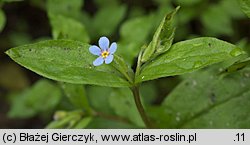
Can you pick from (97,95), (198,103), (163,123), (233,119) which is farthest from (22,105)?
(233,119)

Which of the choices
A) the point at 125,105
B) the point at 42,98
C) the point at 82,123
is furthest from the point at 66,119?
the point at 42,98

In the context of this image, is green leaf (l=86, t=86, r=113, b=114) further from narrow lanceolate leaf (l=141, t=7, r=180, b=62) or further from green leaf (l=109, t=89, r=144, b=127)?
narrow lanceolate leaf (l=141, t=7, r=180, b=62)

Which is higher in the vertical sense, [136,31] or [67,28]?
[136,31]

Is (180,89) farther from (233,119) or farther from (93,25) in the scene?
(93,25)

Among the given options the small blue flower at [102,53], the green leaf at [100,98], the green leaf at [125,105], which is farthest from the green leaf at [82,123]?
the small blue flower at [102,53]

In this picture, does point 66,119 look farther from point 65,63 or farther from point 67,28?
point 65,63
